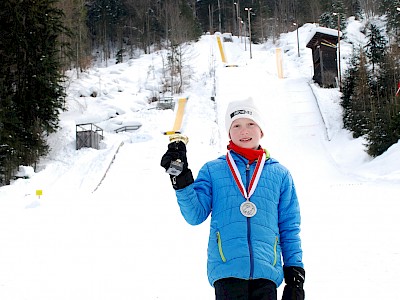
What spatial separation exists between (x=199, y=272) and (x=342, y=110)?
1919cm

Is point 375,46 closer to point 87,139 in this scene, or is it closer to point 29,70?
point 87,139

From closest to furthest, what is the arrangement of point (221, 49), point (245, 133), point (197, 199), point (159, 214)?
point (197, 199) → point (245, 133) → point (159, 214) → point (221, 49)

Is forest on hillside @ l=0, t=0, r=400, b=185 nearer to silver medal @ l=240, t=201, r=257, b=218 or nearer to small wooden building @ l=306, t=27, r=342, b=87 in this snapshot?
small wooden building @ l=306, t=27, r=342, b=87

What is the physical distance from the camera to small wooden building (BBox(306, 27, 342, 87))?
2639cm

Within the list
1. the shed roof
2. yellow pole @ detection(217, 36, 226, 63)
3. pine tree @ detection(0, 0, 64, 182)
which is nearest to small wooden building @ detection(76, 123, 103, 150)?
pine tree @ detection(0, 0, 64, 182)

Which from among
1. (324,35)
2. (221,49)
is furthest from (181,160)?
(221,49)

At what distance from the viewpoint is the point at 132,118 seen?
2252 cm

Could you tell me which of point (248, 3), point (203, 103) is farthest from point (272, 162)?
point (248, 3)

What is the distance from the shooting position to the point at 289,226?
229cm

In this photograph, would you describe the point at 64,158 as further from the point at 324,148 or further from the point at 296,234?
the point at 296,234

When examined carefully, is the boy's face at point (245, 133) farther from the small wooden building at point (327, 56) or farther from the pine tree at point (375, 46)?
the small wooden building at point (327, 56)

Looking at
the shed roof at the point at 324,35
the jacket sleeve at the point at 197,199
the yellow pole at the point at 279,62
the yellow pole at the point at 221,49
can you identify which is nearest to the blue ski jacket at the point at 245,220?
the jacket sleeve at the point at 197,199

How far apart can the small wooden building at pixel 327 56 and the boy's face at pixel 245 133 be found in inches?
1004

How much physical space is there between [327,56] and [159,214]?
21.9 m
